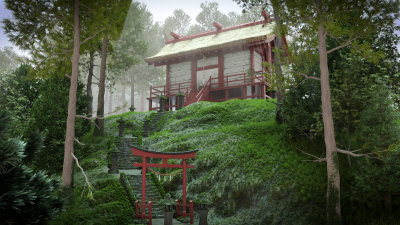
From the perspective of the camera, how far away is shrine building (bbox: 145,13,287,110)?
25181mm

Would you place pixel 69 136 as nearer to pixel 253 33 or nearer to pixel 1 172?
pixel 1 172

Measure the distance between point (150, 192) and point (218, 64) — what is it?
614 inches

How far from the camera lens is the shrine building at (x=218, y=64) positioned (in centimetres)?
2518

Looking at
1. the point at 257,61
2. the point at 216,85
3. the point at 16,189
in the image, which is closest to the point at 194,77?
the point at 216,85

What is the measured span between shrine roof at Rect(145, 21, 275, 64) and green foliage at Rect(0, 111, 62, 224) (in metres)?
20.2

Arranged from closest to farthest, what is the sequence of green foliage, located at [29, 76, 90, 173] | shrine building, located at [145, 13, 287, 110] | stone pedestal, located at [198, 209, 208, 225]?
stone pedestal, located at [198, 209, 208, 225] < green foliage, located at [29, 76, 90, 173] < shrine building, located at [145, 13, 287, 110]

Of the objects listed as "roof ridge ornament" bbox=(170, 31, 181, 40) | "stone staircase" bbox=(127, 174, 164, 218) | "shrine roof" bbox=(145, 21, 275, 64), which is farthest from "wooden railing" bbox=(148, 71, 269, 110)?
"stone staircase" bbox=(127, 174, 164, 218)

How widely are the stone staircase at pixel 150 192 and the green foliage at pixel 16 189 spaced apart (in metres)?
6.66

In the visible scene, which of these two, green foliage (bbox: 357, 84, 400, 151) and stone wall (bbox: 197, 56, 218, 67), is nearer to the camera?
green foliage (bbox: 357, 84, 400, 151)

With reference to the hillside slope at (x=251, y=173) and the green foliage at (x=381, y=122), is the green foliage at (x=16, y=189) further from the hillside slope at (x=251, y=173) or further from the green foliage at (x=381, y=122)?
the green foliage at (x=381, y=122)

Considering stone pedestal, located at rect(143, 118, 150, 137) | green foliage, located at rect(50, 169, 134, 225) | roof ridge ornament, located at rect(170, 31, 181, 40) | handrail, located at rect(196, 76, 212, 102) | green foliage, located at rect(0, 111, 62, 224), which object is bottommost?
green foliage, located at rect(50, 169, 134, 225)

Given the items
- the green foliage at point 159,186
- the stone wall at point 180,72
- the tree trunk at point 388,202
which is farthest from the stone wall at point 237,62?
the tree trunk at point 388,202

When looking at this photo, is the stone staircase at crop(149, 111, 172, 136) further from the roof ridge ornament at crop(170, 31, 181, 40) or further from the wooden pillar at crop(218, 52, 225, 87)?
the roof ridge ornament at crop(170, 31, 181, 40)

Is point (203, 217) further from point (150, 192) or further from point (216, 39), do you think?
point (216, 39)
